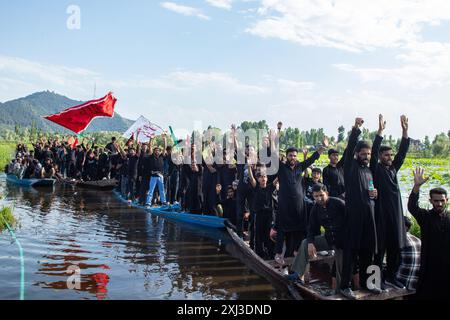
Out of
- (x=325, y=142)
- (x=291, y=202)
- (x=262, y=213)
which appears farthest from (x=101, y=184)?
(x=325, y=142)

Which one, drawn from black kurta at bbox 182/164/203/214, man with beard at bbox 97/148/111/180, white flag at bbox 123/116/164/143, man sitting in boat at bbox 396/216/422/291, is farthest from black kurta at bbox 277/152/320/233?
man with beard at bbox 97/148/111/180

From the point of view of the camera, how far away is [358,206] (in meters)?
5.80

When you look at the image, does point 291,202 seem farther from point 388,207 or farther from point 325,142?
point 388,207

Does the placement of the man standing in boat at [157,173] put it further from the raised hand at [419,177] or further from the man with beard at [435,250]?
the man with beard at [435,250]

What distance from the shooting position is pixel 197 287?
7.22 meters

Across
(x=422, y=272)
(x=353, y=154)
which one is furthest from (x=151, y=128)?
(x=422, y=272)

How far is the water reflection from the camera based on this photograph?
6.93m

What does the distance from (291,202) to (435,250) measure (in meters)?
2.91

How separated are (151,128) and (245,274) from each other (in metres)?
12.4

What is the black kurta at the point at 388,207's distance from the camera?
6113 mm

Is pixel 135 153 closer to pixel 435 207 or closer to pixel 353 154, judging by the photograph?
pixel 353 154

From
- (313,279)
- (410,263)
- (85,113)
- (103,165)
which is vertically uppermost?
(85,113)

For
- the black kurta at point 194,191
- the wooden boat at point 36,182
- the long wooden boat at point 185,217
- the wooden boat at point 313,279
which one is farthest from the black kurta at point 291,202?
the wooden boat at point 36,182

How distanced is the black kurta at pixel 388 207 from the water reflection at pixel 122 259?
1875mm
